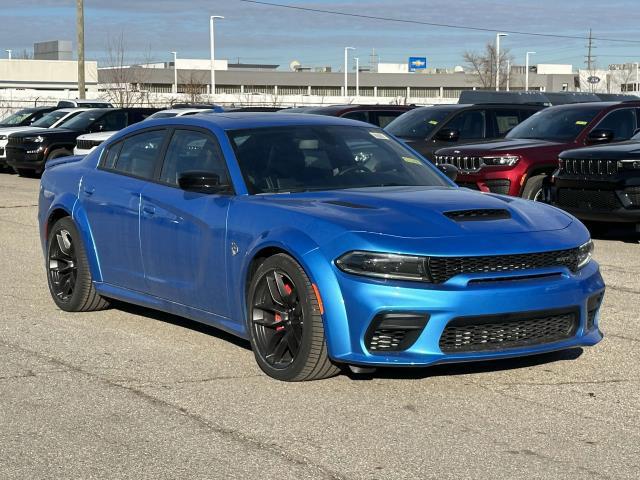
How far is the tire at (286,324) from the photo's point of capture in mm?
5945

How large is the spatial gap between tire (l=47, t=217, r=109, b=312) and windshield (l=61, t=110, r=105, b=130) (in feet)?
57.9

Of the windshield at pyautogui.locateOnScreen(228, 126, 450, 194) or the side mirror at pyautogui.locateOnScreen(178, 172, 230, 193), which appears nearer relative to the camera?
the side mirror at pyautogui.locateOnScreen(178, 172, 230, 193)

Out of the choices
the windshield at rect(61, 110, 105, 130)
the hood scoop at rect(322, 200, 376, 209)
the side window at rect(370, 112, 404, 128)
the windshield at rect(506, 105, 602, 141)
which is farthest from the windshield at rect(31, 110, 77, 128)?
the hood scoop at rect(322, 200, 376, 209)

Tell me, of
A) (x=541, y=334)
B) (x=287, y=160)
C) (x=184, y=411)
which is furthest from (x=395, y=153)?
(x=184, y=411)

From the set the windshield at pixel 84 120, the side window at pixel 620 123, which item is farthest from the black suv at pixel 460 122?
the windshield at pixel 84 120

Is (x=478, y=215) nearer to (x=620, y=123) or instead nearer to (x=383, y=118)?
(x=620, y=123)

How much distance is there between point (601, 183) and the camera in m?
13.1

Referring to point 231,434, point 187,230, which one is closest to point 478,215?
point 187,230

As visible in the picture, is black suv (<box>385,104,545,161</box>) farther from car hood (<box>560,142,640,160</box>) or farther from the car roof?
the car roof

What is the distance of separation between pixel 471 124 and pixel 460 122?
267 millimetres

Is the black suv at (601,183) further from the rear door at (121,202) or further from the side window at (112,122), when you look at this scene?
the side window at (112,122)

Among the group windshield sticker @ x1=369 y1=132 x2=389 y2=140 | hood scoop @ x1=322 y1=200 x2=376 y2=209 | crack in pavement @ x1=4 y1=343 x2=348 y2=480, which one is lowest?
crack in pavement @ x1=4 y1=343 x2=348 y2=480

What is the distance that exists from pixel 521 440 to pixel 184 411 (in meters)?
1.67

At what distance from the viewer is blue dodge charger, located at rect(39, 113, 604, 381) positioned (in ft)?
19.0
